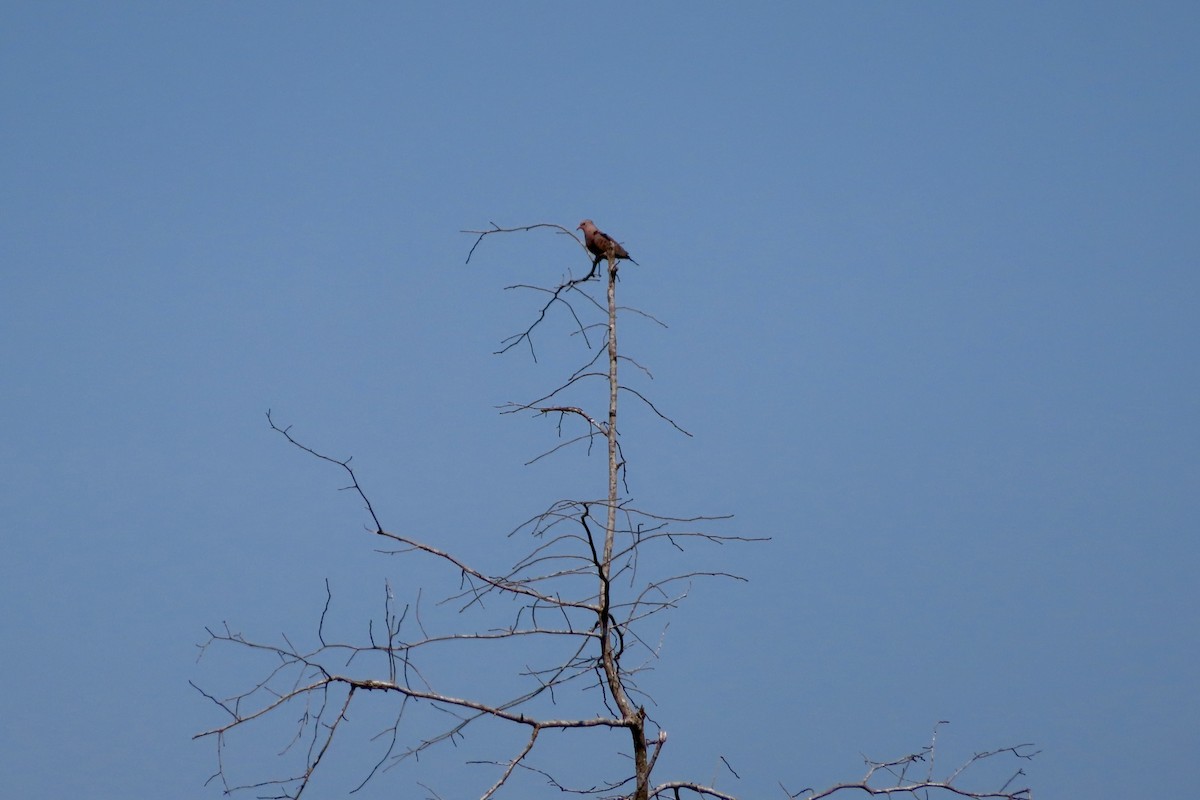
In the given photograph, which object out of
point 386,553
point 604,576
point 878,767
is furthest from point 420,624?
point 878,767

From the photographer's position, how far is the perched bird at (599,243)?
5.29 metres

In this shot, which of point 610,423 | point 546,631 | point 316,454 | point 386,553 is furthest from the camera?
point 610,423

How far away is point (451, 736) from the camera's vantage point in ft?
13.3

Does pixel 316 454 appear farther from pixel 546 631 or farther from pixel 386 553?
pixel 546 631

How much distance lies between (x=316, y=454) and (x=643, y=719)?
60.3 inches

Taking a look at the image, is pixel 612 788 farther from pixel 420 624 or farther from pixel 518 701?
pixel 420 624

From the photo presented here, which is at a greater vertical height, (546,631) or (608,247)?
(608,247)

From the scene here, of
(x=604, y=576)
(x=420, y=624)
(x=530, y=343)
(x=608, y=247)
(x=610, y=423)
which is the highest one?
(x=608, y=247)

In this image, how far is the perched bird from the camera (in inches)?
208

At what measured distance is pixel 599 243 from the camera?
5348 millimetres

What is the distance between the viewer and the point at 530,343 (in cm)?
473

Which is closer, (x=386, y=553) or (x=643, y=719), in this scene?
(x=386, y=553)

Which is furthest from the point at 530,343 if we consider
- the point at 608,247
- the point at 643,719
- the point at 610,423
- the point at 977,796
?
the point at 977,796

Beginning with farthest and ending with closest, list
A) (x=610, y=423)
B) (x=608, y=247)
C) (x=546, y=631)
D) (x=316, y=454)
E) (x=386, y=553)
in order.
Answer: (x=608, y=247)
(x=610, y=423)
(x=546, y=631)
(x=386, y=553)
(x=316, y=454)
